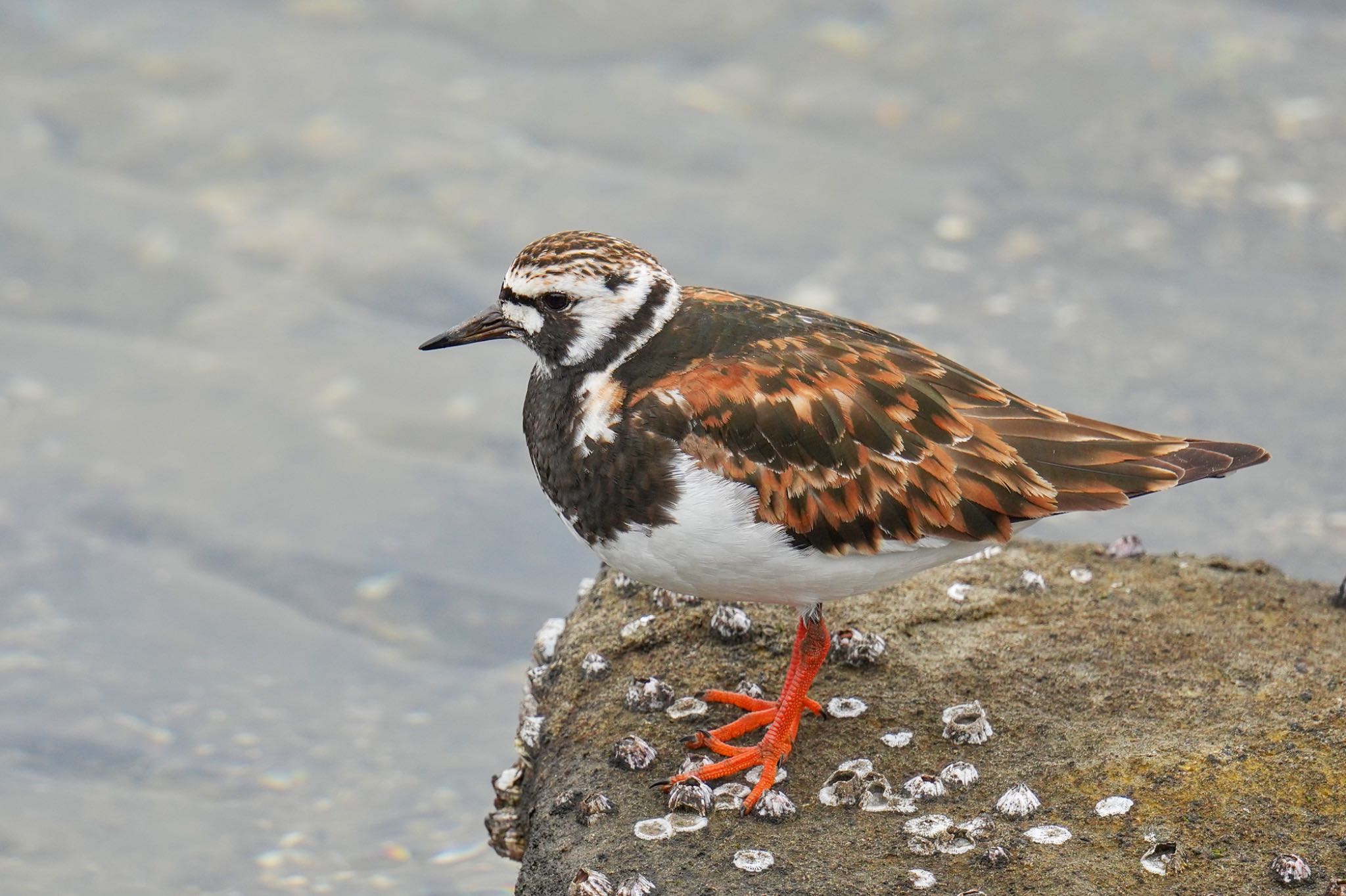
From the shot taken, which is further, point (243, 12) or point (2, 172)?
point (243, 12)

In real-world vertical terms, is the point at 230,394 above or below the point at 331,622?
above

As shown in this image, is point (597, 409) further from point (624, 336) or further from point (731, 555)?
point (731, 555)

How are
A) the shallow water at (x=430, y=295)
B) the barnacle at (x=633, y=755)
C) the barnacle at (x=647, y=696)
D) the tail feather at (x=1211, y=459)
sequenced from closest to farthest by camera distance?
the barnacle at (x=633, y=755)
the tail feather at (x=1211, y=459)
the barnacle at (x=647, y=696)
the shallow water at (x=430, y=295)

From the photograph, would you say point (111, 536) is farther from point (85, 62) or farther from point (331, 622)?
point (85, 62)

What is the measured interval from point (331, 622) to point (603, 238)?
3739mm

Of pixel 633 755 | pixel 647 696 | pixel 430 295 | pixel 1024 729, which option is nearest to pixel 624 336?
pixel 647 696

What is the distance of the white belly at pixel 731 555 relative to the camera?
177 inches

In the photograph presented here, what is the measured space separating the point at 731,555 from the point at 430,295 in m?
5.83

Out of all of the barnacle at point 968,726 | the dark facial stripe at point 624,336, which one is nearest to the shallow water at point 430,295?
the barnacle at point 968,726

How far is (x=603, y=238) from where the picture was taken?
16.3 ft

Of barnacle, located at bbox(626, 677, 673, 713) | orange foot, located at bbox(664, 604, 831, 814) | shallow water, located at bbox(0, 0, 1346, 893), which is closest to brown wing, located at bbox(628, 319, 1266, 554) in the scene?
orange foot, located at bbox(664, 604, 831, 814)

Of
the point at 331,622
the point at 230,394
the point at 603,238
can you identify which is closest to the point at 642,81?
the point at 230,394

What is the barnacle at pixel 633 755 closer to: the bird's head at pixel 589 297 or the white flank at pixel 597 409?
the white flank at pixel 597 409

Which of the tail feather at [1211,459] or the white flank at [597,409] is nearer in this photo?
the white flank at [597,409]
